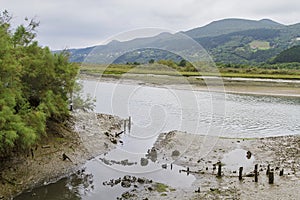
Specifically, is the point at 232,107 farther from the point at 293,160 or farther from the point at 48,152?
the point at 48,152

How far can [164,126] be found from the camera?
103 ft

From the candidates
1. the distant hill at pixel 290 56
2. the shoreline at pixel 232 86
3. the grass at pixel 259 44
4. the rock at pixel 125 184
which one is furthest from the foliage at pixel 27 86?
the grass at pixel 259 44

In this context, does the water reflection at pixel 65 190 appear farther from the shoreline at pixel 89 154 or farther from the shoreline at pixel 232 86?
the shoreline at pixel 232 86

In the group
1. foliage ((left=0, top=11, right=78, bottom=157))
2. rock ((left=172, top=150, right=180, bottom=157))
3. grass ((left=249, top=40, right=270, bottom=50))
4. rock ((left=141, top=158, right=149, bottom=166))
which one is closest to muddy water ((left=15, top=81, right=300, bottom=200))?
rock ((left=141, top=158, right=149, bottom=166))

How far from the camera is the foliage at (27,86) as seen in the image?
15.2 m

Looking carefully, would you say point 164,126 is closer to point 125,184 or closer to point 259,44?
point 125,184

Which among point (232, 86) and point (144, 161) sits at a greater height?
point (232, 86)

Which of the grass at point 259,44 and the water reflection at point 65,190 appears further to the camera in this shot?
the grass at point 259,44

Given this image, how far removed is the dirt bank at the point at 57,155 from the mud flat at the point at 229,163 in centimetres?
473

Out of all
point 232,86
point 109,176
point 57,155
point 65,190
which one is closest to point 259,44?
point 232,86

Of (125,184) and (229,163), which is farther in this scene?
Answer: (229,163)

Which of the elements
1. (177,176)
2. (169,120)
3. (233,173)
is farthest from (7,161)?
(169,120)

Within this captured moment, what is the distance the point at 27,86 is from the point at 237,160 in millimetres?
14200

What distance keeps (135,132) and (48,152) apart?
10.5m
